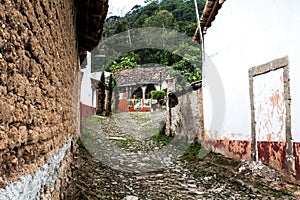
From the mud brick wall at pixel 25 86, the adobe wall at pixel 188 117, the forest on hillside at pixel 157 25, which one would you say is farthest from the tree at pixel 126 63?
the mud brick wall at pixel 25 86

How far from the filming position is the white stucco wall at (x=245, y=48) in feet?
16.6

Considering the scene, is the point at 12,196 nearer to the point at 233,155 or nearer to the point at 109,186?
the point at 109,186

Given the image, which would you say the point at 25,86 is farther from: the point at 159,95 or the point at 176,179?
the point at 159,95

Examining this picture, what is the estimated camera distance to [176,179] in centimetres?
648

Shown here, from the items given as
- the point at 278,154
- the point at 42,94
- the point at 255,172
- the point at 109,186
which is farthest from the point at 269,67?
the point at 42,94

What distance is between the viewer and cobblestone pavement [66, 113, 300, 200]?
496 cm

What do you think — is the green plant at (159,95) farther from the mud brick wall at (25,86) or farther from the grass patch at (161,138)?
the mud brick wall at (25,86)

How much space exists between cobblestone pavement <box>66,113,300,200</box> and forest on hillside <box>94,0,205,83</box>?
19466mm

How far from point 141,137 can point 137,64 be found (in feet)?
73.8

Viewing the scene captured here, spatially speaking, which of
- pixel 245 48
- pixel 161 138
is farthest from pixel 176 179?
pixel 161 138

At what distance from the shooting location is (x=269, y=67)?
19.0ft

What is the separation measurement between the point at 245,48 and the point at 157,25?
29805 mm

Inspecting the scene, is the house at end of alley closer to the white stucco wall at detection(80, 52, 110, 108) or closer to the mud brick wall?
the mud brick wall

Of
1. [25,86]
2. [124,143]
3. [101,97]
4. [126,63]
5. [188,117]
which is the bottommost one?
[124,143]
